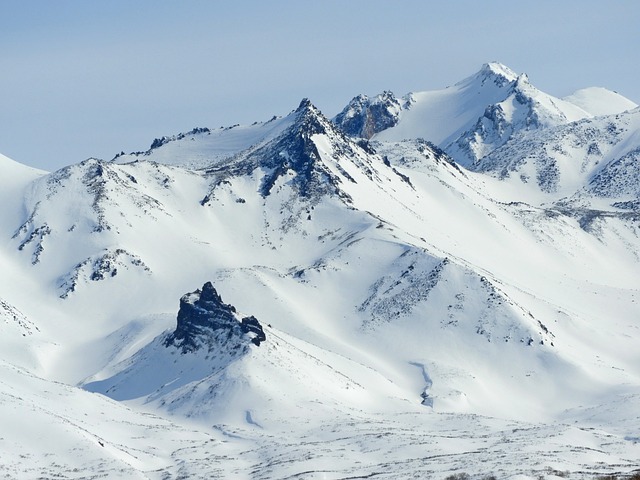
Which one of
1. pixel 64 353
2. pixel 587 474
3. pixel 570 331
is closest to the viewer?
pixel 587 474

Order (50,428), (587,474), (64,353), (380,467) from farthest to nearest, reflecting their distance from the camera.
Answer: (64,353), (50,428), (380,467), (587,474)

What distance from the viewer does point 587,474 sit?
10006cm

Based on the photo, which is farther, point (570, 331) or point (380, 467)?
point (570, 331)

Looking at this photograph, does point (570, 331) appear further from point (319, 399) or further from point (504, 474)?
point (504, 474)

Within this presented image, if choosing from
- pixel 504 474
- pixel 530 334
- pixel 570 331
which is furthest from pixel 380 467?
pixel 570 331

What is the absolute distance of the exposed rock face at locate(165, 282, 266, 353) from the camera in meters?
171

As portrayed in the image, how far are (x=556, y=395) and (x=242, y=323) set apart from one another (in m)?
49.5

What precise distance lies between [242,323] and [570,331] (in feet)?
203

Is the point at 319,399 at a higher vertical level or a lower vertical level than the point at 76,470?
higher

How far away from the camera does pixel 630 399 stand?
165 meters

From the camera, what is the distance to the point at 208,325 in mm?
174500

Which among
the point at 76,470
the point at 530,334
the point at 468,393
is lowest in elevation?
the point at 76,470

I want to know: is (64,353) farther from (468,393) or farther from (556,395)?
(556,395)

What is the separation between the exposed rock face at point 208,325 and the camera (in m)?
171
